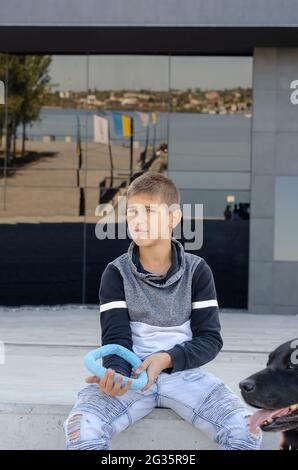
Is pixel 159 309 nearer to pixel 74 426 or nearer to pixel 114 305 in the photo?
pixel 114 305

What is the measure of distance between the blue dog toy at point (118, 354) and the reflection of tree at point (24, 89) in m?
9.92

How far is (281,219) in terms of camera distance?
42.9 ft

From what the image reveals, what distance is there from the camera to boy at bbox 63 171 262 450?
4152mm

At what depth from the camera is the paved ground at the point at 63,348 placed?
5798 millimetres

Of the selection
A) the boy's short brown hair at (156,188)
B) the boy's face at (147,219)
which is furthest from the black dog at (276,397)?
the boy's short brown hair at (156,188)

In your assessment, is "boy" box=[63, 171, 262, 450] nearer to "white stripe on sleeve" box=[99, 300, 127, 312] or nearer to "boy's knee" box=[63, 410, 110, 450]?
"white stripe on sleeve" box=[99, 300, 127, 312]

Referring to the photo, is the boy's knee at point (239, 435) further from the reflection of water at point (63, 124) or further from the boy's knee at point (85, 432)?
the reflection of water at point (63, 124)

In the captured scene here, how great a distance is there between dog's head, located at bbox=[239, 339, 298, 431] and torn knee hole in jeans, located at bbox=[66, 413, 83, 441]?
2.26 feet

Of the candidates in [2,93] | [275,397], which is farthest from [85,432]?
[2,93]

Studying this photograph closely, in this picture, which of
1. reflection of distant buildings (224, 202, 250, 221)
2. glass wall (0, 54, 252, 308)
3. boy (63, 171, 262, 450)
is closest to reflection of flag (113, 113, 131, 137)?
glass wall (0, 54, 252, 308)

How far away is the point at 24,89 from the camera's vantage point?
13.7 metres

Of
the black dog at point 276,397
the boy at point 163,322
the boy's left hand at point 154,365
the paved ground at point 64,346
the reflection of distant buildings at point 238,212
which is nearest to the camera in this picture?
the black dog at point 276,397
